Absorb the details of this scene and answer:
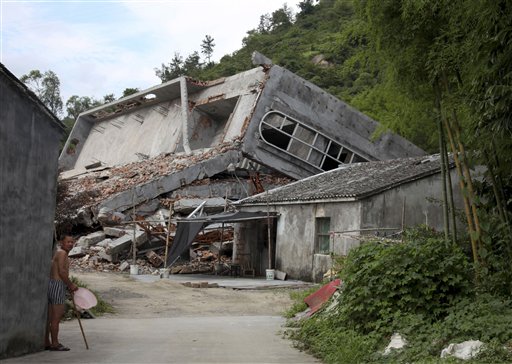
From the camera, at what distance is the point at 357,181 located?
22219mm

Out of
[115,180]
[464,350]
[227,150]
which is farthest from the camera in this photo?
[115,180]

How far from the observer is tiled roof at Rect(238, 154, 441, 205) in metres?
20.4

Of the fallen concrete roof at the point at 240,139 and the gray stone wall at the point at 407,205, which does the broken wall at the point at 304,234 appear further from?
the fallen concrete roof at the point at 240,139

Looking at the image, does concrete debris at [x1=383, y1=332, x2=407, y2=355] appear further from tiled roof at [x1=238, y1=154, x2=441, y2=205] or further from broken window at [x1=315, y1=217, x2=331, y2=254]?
broken window at [x1=315, y1=217, x2=331, y2=254]

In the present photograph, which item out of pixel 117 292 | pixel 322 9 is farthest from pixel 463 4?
pixel 322 9

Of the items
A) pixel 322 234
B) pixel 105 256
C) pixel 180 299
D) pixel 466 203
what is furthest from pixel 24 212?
pixel 105 256

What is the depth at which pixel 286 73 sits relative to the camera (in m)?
32.0

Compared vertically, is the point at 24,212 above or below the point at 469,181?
below

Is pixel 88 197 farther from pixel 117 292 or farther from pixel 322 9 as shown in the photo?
pixel 322 9

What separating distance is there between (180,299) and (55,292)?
8077mm

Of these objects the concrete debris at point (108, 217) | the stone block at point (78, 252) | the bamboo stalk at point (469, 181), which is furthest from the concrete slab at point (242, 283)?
the bamboo stalk at point (469, 181)

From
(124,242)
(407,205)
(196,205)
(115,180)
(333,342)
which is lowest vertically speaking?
(333,342)

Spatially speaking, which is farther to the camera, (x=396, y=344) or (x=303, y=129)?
(x=303, y=129)

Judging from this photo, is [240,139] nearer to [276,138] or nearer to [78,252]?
[276,138]
